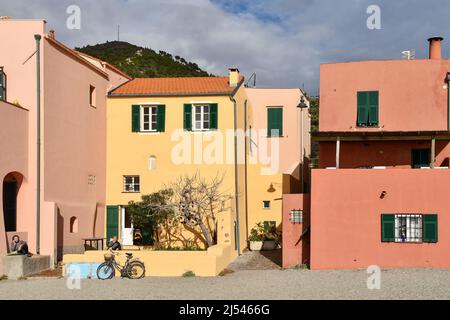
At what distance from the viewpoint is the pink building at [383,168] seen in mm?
22000

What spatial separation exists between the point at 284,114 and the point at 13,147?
14535 millimetres

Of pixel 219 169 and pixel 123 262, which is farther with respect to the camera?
pixel 219 169

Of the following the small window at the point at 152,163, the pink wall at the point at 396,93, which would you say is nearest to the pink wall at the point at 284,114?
the small window at the point at 152,163

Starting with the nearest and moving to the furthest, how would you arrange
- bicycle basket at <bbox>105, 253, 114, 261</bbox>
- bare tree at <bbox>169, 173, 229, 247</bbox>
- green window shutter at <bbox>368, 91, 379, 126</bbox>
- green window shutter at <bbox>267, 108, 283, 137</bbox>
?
1. bicycle basket at <bbox>105, 253, 114, 261</bbox>
2. green window shutter at <bbox>368, 91, 379, 126</bbox>
3. bare tree at <bbox>169, 173, 229, 247</bbox>
4. green window shutter at <bbox>267, 108, 283, 137</bbox>

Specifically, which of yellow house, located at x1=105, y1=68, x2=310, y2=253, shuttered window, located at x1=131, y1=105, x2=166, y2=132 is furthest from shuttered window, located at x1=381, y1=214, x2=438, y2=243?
shuttered window, located at x1=131, y1=105, x2=166, y2=132

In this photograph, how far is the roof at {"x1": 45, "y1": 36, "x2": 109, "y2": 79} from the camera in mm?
23736

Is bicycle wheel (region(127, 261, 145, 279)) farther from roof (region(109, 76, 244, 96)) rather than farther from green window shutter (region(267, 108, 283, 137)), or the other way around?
green window shutter (region(267, 108, 283, 137))

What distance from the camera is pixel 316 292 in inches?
679

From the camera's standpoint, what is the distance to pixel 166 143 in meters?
28.6

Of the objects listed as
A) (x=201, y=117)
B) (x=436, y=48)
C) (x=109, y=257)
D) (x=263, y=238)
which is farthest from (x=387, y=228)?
(x=201, y=117)

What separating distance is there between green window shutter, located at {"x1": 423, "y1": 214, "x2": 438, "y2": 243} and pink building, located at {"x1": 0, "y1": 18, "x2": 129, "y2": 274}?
1257 cm
